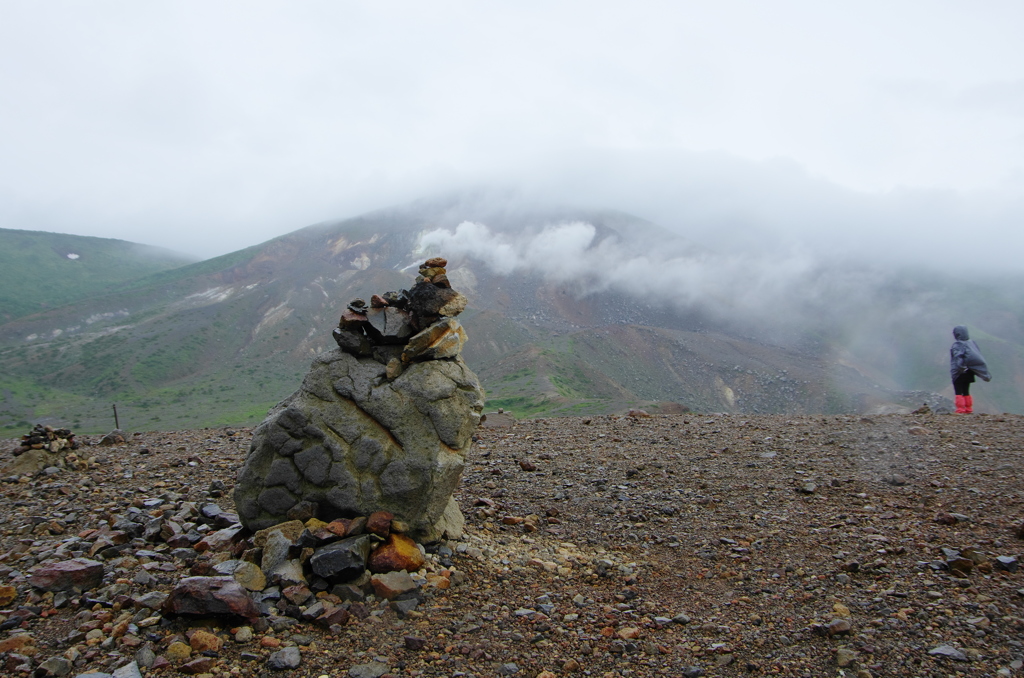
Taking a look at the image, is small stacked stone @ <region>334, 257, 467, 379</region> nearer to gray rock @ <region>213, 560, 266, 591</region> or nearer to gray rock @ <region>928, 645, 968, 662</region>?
gray rock @ <region>213, 560, 266, 591</region>

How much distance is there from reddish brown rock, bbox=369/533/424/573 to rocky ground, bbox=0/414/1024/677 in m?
0.25

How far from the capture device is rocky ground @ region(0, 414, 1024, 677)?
18.2ft

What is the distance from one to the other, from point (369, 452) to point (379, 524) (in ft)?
3.19

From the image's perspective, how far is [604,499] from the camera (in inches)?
403

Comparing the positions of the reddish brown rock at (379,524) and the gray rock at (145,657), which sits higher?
the reddish brown rock at (379,524)

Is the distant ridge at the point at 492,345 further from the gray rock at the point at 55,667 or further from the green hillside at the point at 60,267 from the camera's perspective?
the gray rock at the point at 55,667

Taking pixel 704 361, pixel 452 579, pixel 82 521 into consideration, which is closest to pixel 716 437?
pixel 452 579

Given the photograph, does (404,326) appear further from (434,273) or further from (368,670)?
(368,670)

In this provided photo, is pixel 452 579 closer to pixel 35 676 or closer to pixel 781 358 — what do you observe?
pixel 35 676

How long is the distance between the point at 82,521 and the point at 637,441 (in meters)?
10.3

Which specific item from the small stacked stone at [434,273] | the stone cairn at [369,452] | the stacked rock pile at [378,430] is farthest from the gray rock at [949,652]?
the small stacked stone at [434,273]

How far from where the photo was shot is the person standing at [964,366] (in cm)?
1548

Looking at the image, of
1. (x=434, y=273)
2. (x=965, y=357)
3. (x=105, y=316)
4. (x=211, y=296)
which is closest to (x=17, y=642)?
(x=434, y=273)

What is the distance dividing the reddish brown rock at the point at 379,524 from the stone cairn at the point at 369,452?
12 mm
